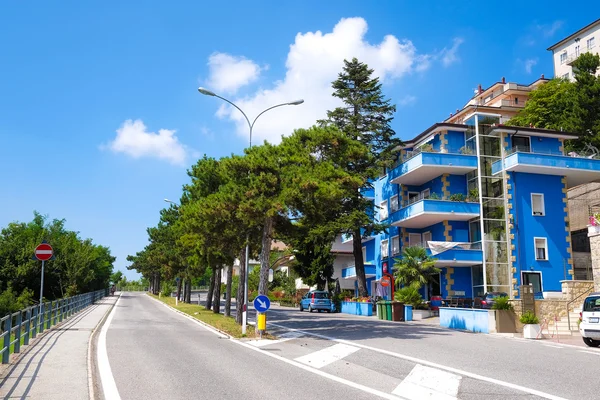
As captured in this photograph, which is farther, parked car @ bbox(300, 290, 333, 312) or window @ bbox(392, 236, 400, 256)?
window @ bbox(392, 236, 400, 256)

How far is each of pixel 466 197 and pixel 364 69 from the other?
1306cm

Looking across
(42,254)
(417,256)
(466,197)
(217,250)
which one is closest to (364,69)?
(466,197)

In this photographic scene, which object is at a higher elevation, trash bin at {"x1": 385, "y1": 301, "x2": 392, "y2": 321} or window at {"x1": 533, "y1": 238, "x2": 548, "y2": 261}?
window at {"x1": 533, "y1": 238, "x2": 548, "y2": 261}

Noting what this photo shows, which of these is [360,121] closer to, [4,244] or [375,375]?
[4,244]

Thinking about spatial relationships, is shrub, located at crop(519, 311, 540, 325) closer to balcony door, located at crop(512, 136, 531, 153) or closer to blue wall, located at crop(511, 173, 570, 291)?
blue wall, located at crop(511, 173, 570, 291)

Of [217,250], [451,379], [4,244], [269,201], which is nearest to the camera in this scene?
[451,379]

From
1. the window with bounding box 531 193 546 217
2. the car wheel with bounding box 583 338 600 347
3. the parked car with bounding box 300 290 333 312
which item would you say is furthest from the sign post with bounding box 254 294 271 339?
the window with bounding box 531 193 546 217

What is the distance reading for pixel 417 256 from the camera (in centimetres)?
3206

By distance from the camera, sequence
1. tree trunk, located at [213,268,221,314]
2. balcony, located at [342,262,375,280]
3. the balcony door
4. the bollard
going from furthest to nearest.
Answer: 1. balcony, located at [342,262,375,280]
2. the balcony door
3. tree trunk, located at [213,268,221,314]
4. the bollard

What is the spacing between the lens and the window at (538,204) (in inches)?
1415

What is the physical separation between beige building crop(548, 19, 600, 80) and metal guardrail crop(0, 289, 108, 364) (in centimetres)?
6726

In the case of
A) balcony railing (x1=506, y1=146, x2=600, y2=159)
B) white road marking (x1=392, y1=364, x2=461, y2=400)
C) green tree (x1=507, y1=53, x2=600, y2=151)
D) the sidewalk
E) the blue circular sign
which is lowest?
white road marking (x1=392, y1=364, x2=461, y2=400)

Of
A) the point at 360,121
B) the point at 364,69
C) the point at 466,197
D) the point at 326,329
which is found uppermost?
the point at 364,69

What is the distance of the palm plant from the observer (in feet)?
103
